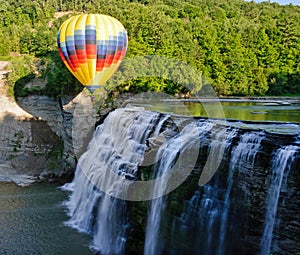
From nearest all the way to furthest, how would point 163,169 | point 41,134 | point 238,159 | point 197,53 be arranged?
point 238,159, point 163,169, point 41,134, point 197,53

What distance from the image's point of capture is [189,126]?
12609mm

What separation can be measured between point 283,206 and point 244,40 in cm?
2833

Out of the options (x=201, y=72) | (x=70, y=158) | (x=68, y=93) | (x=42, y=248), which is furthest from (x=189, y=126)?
(x=201, y=72)

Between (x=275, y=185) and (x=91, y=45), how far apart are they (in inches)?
485

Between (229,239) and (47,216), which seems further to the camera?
(47,216)

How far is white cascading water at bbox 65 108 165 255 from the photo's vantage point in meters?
13.7

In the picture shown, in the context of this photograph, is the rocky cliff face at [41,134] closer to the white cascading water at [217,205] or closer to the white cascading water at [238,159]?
the white cascading water at [217,205]

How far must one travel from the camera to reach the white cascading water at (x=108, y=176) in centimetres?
1367

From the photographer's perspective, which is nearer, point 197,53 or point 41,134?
point 41,134

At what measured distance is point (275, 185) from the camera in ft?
29.5

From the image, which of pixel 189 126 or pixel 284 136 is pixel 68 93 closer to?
pixel 189 126

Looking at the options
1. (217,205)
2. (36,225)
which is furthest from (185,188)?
(36,225)

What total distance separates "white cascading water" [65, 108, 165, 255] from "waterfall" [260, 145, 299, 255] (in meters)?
5.68

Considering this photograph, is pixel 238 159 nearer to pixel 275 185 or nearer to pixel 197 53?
pixel 275 185
